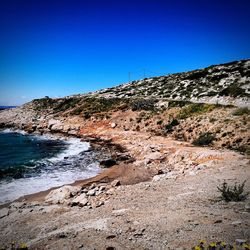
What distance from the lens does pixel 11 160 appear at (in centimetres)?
2355

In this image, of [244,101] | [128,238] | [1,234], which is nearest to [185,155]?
[128,238]

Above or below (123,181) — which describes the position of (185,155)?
above

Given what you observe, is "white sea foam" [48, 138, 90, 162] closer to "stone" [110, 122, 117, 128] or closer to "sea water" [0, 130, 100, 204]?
"sea water" [0, 130, 100, 204]

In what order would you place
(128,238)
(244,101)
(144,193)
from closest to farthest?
(128,238) < (144,193) < (244,101)

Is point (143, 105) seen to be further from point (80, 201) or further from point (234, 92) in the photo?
point (80, 201)

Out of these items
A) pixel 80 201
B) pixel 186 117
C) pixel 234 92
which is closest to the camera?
pixel 80 201

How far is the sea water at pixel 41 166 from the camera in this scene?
53.1 feet

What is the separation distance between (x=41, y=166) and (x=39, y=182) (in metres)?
4.66

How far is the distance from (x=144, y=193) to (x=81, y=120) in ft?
106

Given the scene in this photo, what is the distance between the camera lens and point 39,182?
16953 mm

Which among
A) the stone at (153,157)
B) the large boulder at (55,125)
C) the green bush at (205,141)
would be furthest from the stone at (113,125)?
the green bush at (205,141)

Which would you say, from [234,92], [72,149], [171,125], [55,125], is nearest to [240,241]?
[72,149]

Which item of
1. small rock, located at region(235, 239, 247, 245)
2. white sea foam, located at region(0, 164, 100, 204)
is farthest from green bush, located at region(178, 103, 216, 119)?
small rock, located at region(235, 239, 247, 245)

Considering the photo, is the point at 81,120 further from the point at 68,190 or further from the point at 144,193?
the point at 144,193
